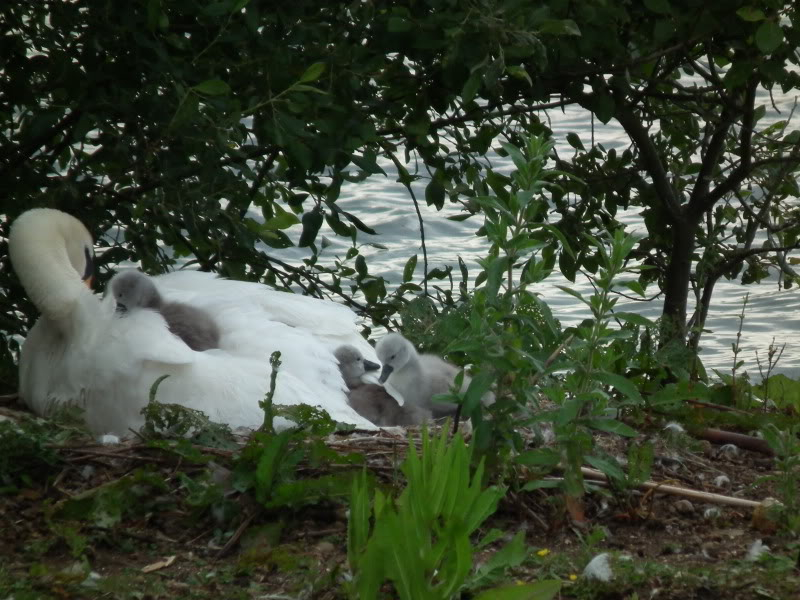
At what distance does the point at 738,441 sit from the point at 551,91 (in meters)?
2.62

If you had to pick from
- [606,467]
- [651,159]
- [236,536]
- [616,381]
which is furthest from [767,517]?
[651,159]

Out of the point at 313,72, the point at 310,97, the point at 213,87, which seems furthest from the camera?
the point at 310,97

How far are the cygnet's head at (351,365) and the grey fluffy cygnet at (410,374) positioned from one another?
8 cm

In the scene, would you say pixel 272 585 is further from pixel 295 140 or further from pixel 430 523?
pixel 295 140

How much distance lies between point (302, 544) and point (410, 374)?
1.84 m

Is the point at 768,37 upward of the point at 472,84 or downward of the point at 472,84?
upward

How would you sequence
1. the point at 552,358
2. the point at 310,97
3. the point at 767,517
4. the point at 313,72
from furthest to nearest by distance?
1. the point at 310,97
2. the point at 313,72
3. the point at 552,358
4. the point at 767,517

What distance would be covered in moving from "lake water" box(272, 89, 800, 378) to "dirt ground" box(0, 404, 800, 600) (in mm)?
7229

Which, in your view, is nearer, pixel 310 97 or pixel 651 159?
pixel 310 97

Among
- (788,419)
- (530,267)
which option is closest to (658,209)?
(788,419)

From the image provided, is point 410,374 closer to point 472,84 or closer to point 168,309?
point 168,309

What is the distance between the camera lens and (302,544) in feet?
11.5

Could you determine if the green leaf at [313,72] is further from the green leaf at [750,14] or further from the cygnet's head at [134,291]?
the green leaf at [750,14]

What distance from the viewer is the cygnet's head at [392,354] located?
5.18 metres
